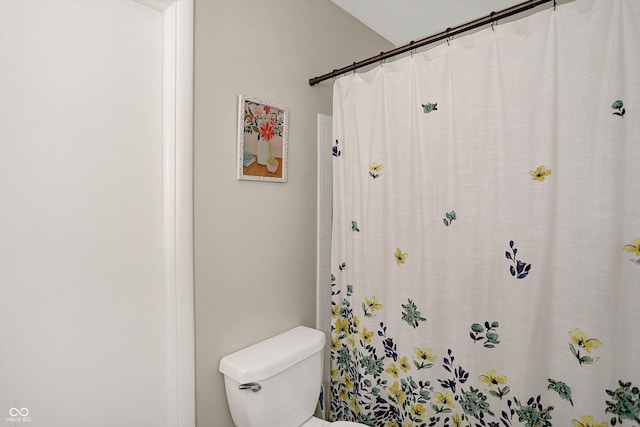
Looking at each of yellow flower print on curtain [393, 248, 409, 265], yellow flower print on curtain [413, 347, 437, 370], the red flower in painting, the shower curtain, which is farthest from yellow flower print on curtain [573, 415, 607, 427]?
the red flower in painting

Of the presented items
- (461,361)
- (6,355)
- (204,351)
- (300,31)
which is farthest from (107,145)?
(461,361)

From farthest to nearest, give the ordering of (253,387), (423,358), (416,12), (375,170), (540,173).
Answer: (416,12)
(375,170)
(423,358)
(253,387)
(540,173)

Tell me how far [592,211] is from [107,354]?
4.96ft

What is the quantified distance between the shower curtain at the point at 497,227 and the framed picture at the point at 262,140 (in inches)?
11.1

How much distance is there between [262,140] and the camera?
1353mm

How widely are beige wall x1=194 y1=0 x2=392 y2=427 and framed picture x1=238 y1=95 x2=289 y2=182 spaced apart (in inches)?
1.4

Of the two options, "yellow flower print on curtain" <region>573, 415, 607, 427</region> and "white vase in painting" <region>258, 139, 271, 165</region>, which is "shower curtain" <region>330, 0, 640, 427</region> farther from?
"white vase in painting" <region>258, 139, 271, 165</region>

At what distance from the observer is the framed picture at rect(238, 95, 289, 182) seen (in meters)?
1.28

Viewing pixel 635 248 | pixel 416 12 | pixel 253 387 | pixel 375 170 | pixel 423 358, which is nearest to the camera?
pixel 635 248

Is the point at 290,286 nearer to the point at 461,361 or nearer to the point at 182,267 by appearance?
the point at 182,267

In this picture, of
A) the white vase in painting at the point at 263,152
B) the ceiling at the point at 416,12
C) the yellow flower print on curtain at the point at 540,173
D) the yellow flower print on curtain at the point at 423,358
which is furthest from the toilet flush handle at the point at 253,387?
→ the ceiling at the point at 416,12

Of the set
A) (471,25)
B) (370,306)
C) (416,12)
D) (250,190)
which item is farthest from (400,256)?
(416,12)

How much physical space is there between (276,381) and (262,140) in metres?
0.97

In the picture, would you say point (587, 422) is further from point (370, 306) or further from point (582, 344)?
point (370, 306)
